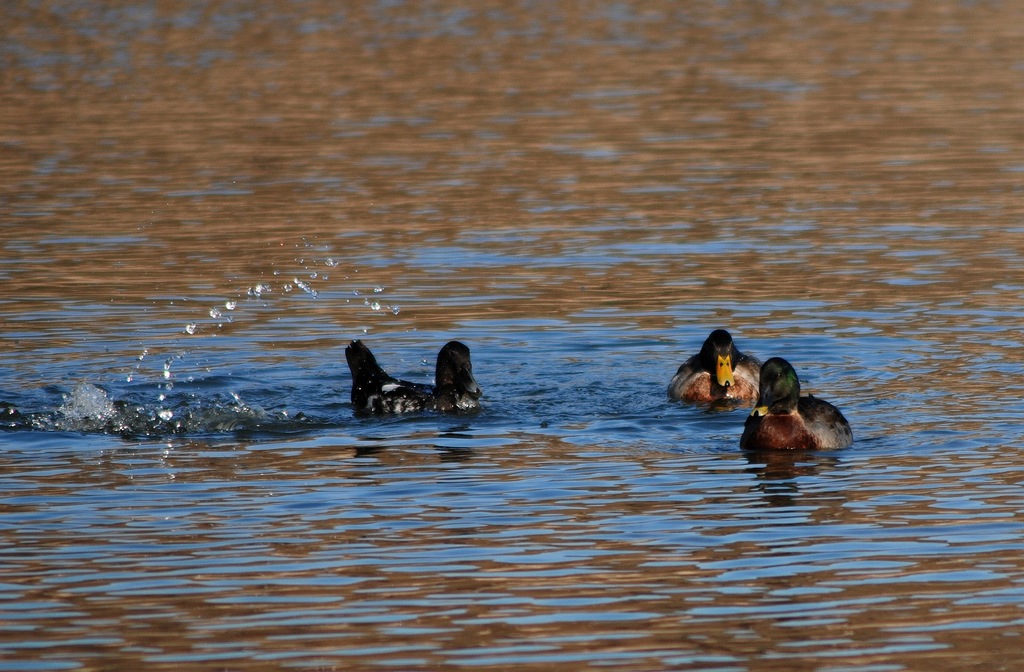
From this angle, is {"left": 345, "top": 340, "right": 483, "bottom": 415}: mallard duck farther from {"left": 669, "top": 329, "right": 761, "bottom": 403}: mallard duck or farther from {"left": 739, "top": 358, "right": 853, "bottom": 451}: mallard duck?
{"left": 739, "top": 358, "right": 853, "bottom": 451}: mallard duck

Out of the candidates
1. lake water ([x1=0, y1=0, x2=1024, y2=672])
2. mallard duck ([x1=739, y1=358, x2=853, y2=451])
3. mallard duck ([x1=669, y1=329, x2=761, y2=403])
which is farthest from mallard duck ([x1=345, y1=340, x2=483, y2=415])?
mallard duck ([x1=739, y1=358, x2=853, y2=451])

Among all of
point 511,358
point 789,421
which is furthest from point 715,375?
point 511,358

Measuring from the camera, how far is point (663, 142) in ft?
90.8

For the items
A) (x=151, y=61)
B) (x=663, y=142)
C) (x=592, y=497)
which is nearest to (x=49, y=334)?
(x=592, y=497)

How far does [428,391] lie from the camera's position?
14.1 meters

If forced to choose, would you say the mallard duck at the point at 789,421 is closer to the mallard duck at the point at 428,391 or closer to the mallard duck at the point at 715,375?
the mallard duck at the point at 715,375

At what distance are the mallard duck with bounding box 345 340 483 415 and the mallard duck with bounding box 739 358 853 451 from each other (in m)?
2.14

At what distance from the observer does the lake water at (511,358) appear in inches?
346

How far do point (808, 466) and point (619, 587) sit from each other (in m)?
3.24

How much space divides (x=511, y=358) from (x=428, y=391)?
1604 millimetres

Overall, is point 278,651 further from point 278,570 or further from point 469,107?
point 469,107

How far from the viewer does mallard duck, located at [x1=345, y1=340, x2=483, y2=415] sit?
45.3 feet

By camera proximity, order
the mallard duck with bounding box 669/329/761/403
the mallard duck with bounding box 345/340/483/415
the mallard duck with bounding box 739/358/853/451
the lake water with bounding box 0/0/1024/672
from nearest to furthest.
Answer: the lake water with bounding box 0/0/1024/672 → the mallard duck with bounding box 739/358/853/451 → the mallard duck with bounding box 345/340/483/415 → the mallard duck with bounding box 669/329/761/403

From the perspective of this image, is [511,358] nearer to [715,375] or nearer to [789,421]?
[715,375]
